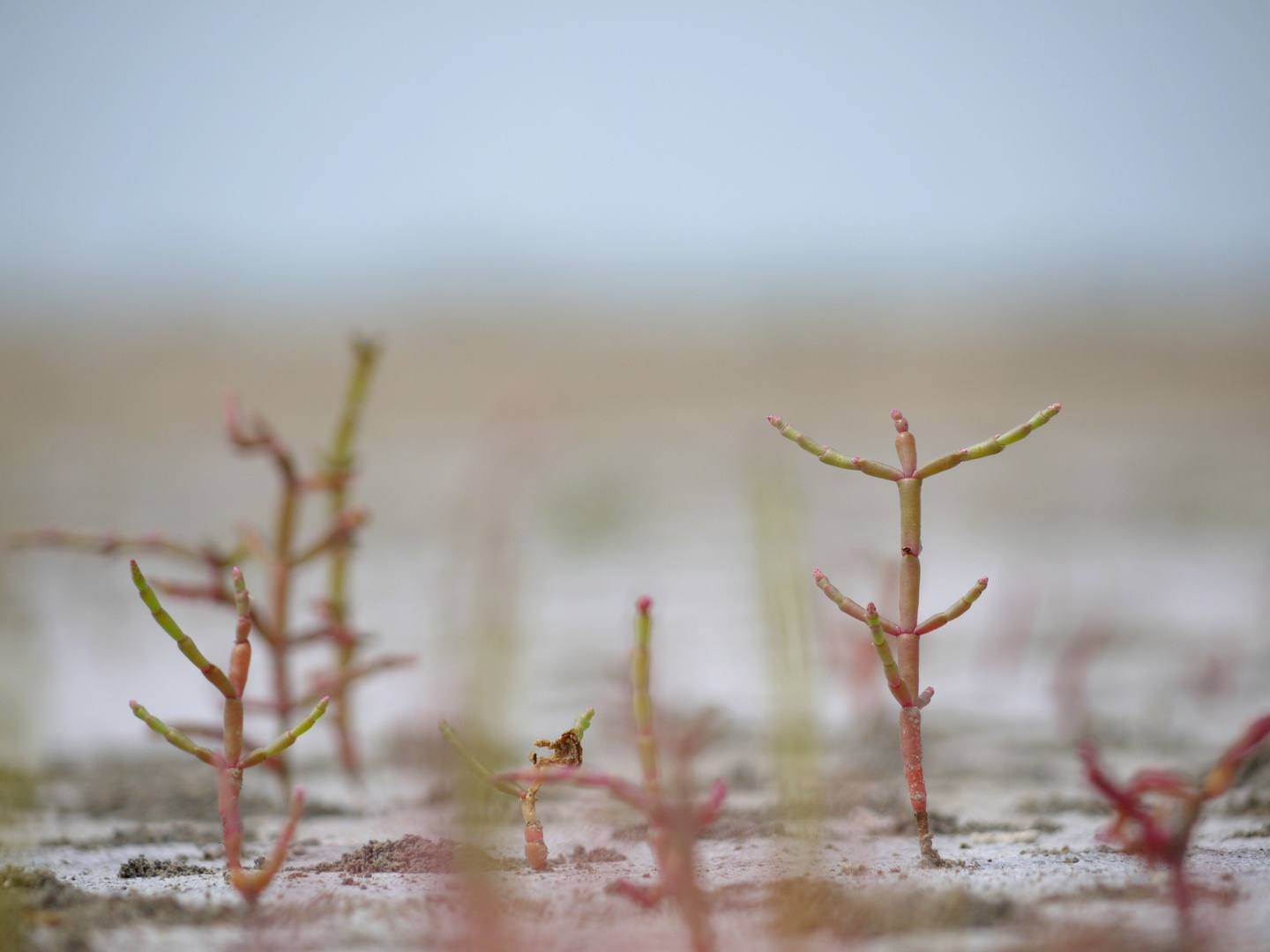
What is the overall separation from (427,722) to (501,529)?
78 cm

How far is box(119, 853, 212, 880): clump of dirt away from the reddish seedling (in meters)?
0.27

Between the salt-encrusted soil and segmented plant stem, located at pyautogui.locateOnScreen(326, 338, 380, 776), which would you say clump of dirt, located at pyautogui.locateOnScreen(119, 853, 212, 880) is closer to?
the salt-encrusted soil

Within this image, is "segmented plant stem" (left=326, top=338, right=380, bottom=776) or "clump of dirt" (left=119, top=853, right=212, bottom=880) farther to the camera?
"segmented plant stem" (left=326, top=338, right=380, bottom=776)

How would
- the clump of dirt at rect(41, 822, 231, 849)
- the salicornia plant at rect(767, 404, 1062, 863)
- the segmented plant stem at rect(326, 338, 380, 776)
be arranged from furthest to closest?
the segmented plant stem at rect(326, 338, 380, 776), the clump of dirt at rect(41, 822, 231, 849), the salicornia plant at rect(767, 404, 1062, 863)

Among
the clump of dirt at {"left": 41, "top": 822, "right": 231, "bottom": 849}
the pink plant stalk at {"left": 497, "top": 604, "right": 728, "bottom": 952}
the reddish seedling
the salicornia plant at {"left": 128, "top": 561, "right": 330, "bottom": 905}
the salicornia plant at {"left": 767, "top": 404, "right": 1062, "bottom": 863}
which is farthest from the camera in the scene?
the reddish seedling

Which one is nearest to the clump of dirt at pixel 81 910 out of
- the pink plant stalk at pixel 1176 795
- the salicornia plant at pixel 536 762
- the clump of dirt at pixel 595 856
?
Result: the salicornia plant at pixel 536 762

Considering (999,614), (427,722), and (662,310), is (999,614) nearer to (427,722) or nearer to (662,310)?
(427,722)

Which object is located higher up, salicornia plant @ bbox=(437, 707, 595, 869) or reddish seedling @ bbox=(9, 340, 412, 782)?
reddish seedling @ bbox=(9, 340, 412, 782)

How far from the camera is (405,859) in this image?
74.6 inches

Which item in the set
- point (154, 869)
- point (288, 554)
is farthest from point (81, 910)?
point (288, 554)

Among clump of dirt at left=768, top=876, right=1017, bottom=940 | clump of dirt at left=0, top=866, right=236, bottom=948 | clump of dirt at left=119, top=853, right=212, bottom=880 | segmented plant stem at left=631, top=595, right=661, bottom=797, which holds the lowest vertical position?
clump of dirt at left=768, top=876, right=1017, bottom=940

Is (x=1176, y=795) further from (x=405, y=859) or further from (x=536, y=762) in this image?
(x=405, y=859)

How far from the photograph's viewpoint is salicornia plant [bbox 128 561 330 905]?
1587 mm

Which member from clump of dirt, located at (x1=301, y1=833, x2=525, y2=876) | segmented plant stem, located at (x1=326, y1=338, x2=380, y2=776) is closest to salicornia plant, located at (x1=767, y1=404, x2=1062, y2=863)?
clump of dirt, located at (x1=301, y1=833, x2=525, y2=876)
